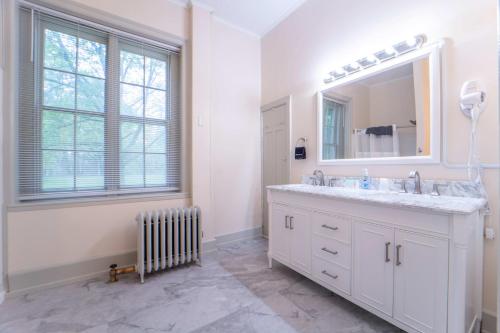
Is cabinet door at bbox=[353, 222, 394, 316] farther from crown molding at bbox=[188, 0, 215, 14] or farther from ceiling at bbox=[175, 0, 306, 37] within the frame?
crown molding at bbox=[188, 0, 215, 14]

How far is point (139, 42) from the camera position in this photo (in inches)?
98.4

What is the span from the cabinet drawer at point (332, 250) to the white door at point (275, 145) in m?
1.19

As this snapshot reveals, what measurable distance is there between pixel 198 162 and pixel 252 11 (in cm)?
208

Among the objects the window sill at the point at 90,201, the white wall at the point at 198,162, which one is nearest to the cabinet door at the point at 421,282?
the white wall at the point at 198,162

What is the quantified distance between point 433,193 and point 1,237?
11.0 ft

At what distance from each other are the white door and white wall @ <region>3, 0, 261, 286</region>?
0.14m

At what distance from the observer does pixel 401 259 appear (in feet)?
4.35

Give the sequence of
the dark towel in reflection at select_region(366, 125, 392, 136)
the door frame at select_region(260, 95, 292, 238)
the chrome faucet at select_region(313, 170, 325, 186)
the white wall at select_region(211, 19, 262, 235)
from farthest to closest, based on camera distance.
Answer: the white wall at select_region(211, 19, 262, 235)
the door frame at select_region(260, 95, 292, 238)
the chrome faucet at select_region(313, 170, 325, 186)
the dark towel in reflection at select_region(366, 125, 392, 136)

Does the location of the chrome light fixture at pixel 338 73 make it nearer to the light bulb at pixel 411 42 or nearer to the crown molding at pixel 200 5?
the light bulb at pixel 411 42

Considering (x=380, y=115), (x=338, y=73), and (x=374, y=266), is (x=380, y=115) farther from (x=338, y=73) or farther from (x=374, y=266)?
(x=374, y=266)

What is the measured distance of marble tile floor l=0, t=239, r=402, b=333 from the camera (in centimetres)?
149

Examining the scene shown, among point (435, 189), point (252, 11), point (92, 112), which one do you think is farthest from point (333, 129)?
point (92, 112)

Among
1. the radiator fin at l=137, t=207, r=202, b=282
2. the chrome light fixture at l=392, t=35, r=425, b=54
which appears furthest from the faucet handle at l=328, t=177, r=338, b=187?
the radiator fin at l=137, t=207, r=202, b=282

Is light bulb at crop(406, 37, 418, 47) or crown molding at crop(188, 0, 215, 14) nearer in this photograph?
light bulb at crop(406, 37, 418, 47)
